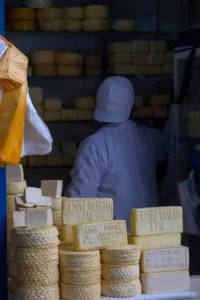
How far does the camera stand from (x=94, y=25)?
6.25 meters

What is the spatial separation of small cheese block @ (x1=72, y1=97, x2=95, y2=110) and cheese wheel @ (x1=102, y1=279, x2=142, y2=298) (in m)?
3.28

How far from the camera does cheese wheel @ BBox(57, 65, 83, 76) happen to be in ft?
20.6

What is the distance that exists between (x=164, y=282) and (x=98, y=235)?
34 centimetres

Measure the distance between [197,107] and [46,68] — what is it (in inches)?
52.1

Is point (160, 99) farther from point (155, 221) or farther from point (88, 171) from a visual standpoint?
point (155, 221)

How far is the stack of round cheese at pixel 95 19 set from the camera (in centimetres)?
625

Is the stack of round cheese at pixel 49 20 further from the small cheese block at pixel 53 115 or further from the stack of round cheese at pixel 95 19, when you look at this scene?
the small cheese block at pixel 53 115

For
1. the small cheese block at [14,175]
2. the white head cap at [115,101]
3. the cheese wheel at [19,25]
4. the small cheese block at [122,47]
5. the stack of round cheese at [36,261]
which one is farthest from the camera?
the small cheese block at [122,47]

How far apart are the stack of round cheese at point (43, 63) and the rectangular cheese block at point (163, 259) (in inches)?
128

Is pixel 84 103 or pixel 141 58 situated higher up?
pixel 141 58

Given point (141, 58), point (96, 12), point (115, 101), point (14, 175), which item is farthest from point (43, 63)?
point (14, 175)

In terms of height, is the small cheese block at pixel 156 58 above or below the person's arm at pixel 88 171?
above

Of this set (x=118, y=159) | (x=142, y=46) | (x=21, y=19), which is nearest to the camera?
(x=118, y=159)

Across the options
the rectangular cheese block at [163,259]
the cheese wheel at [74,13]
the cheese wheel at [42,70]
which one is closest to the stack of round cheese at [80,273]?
the rectangular cheese block at [163,259]
